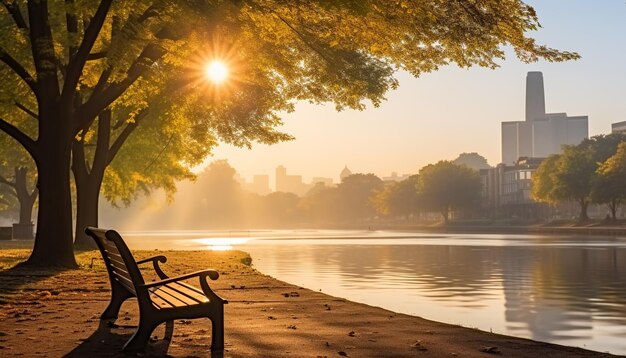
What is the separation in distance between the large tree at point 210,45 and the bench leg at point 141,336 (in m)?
8.26

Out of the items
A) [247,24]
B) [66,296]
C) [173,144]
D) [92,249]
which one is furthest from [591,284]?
[173,144]

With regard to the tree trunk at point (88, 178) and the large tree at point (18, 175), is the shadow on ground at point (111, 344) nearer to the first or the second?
the large tree at point (18, 175)

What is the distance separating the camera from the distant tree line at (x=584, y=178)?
96.6 m

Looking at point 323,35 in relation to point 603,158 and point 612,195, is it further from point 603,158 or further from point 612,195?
point 603,158

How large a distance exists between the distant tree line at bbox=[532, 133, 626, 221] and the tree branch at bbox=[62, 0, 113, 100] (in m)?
83.7

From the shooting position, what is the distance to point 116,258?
1034 centimetres

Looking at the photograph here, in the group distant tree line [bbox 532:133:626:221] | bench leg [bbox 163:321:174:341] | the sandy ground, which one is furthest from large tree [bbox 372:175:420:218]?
bench leg [bbox 163:321:174:341]

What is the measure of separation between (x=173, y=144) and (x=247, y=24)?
24746 mm

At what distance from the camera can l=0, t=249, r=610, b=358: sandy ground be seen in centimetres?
937

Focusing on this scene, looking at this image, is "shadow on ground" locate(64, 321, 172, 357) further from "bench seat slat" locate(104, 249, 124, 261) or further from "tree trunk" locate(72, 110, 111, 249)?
"tree trunk" locate(72, 110, 111, 249)

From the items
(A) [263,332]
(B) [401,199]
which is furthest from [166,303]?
(B) [401,199]

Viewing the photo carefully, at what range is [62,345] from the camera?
9742mm

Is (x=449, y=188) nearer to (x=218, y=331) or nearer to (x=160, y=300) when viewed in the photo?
(x=218, y=331)

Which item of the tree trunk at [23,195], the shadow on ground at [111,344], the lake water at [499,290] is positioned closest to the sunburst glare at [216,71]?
the lake water at [499,290]
